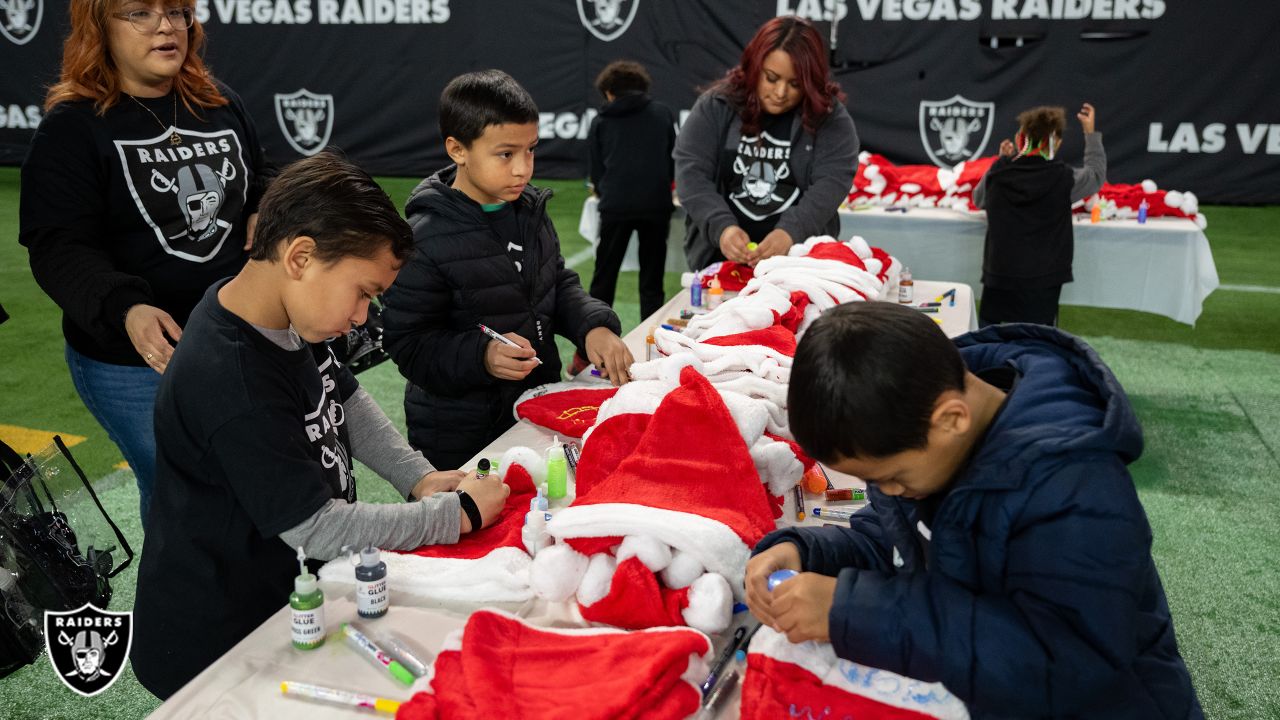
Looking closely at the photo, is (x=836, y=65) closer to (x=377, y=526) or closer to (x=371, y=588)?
(x=377, y=526)

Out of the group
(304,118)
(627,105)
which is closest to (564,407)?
(627,105)

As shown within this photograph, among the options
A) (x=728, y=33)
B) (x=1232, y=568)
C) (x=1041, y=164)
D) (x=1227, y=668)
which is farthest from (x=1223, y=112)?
(x=1227, y=668)

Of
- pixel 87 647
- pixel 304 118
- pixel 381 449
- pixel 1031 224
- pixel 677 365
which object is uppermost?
pixel 304 118

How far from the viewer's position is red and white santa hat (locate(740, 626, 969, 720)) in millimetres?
1128

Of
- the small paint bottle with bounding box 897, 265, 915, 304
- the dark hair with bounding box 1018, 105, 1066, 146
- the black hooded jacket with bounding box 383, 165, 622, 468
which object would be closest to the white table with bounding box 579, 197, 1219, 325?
the dark hair with bounding box 1018, 105, 1066, 146

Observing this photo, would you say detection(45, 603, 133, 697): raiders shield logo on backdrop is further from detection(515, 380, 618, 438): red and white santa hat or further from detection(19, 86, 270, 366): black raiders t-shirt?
detection(515, 380, 618, 438): red and white santa hat

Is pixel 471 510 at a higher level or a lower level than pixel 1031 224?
lower

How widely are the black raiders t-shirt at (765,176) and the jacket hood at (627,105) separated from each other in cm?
190

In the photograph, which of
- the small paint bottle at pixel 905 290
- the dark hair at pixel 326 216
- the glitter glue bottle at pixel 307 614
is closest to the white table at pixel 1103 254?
the small paint bottle at pixel 905 290

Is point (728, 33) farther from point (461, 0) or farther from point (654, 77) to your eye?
point (461, 0)

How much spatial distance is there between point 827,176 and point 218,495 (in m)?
2.30

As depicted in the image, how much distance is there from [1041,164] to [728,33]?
486cm

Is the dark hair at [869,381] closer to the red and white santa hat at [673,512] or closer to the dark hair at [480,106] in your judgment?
the red and white santa hat at [673,512]

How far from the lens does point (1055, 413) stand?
1.10 metres
